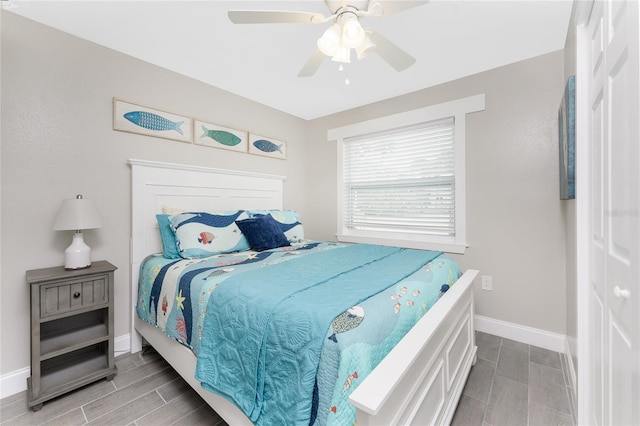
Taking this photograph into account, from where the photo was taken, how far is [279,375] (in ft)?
3.39

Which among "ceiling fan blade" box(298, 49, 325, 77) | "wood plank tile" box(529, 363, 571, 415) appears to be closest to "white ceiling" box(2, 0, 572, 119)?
"ceiling fan blade" box(298, 49, 325, 77)

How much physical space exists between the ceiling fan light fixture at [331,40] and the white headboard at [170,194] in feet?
5.66

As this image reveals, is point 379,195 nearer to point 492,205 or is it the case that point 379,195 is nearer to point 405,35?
point 492,205

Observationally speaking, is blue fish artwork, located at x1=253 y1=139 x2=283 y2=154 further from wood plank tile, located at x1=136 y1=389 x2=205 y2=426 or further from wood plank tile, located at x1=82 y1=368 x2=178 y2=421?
wood plank tile, located at x1=136 y1=389 x2=205 y2=426

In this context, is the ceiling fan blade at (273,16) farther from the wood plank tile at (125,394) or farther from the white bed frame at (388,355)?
the wood plank tile at (125,394)

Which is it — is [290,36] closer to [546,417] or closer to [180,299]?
[180,299]

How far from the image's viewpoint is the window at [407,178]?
8.97 feet

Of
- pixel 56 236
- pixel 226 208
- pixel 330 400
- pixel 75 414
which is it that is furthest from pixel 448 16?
pixel 75 414

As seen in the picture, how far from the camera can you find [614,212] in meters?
0.95

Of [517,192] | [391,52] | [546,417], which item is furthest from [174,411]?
[517,192]

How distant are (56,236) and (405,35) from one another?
9.50 ft

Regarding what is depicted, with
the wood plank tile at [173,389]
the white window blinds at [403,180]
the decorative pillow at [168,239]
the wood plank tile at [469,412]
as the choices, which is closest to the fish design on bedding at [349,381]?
the wood plank tile at [469,412]

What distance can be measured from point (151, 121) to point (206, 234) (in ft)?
3.73

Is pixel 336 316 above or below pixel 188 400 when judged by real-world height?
above
